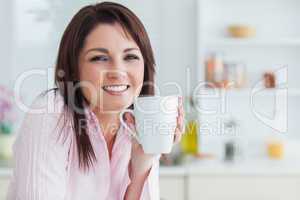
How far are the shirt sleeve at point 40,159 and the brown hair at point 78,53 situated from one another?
0.03 metres

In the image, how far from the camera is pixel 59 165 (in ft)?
2.41

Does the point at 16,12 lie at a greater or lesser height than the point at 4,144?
greater

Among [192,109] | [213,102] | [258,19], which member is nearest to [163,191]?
[192,109]

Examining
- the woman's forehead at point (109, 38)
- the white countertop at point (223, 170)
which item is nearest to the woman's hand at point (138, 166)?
the woman's forehead at point (109, 38)

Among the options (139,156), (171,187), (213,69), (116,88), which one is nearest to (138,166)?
(139,156)

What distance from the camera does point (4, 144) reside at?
1.87 meters

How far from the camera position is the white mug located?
0.68m

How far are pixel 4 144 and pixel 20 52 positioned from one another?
0.37 m

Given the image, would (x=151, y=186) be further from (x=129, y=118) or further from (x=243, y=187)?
(x=243, y=187)

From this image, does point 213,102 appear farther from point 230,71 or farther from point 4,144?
point 4,144

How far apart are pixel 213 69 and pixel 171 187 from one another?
20.9 inches

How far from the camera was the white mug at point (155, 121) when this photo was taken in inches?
26.7

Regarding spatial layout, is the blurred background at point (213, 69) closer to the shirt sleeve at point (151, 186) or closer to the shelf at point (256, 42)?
the shelf at point (256, 42)

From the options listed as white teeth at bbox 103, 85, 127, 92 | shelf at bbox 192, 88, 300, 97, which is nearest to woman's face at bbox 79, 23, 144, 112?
white teeth at bbox 103, 85, 127, 92
